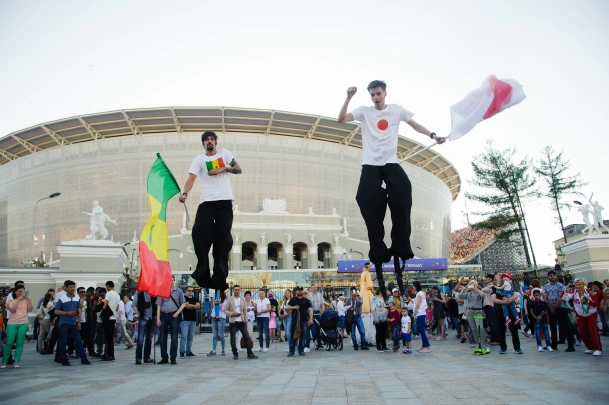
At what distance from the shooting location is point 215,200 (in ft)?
20.5

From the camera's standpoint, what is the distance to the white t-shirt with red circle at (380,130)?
510 centimetres

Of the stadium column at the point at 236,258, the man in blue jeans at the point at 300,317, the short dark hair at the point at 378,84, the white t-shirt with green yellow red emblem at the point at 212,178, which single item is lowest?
the man in blue jeans at the point at 300,317

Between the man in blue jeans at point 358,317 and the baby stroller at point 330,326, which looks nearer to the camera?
the baby stroller at point 330,326

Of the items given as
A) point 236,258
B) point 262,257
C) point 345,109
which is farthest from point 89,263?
point 262,257

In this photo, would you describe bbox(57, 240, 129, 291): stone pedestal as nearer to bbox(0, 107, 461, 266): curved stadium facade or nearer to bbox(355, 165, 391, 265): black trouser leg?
bbox(355, 165, 391, 265): black trouser leg

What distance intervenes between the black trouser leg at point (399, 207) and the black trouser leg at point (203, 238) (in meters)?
2.46

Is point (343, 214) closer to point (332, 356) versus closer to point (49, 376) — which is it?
point (332, 356)

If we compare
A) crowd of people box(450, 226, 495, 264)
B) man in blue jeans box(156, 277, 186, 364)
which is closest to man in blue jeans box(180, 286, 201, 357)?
man in blue jeans box(156, 277, 186, 364)

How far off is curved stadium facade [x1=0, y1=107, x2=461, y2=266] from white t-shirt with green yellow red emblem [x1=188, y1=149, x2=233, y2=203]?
157ft

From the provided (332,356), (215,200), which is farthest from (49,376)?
(332,356)

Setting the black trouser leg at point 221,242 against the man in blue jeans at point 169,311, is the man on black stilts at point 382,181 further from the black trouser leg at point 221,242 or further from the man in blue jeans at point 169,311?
the man in blue jeans at point 169,311

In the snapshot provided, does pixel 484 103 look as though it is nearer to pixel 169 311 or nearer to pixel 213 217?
pixel 213 217

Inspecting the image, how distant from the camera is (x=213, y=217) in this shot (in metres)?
6.26

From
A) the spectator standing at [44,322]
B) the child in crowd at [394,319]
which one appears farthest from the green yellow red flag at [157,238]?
the child in crowd at [394,319]
